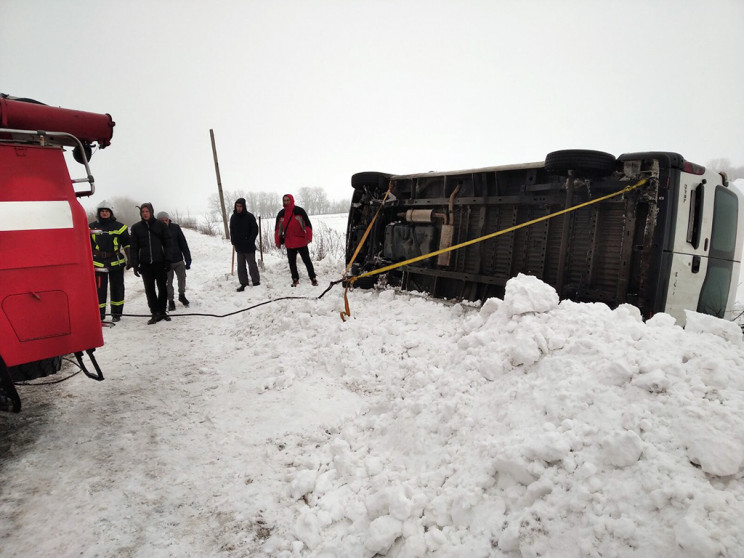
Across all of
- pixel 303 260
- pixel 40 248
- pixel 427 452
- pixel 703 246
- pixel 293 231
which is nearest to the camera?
pixel 427 452

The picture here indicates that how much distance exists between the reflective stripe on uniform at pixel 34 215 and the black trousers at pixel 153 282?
4213 millimetres

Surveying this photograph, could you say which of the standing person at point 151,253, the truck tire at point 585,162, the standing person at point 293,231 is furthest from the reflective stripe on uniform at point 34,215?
the standing person at point 293,231

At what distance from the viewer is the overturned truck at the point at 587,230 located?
14.1ft

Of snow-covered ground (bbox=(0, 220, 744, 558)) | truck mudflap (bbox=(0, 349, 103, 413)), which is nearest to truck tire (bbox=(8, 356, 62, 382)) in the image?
truck mudflap (bbox=(0, 349, 103, 413))

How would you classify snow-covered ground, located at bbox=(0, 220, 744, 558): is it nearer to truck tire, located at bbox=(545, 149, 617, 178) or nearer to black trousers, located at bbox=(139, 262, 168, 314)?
truck tire, located at bbox=(545, 149, 617, 178)

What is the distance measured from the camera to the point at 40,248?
271 centimetres

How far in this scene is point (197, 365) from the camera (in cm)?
470

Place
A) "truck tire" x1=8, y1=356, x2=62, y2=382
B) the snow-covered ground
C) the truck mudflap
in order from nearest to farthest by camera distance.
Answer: the snow-covered ground → the truck mudflap → "truck tire" x1=8, y1=356, x2=62, y2=382

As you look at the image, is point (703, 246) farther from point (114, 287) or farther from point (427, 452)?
point (114, 287)

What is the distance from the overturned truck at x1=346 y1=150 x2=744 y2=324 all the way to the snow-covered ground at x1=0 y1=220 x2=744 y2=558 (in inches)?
60.2

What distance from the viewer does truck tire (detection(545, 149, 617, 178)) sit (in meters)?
4.40

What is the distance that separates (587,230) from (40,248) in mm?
5745

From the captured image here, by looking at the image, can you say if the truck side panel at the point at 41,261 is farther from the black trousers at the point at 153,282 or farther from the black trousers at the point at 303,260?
the black trousers at the point at 303,260

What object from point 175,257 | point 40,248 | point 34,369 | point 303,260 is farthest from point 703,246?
point 175,257
